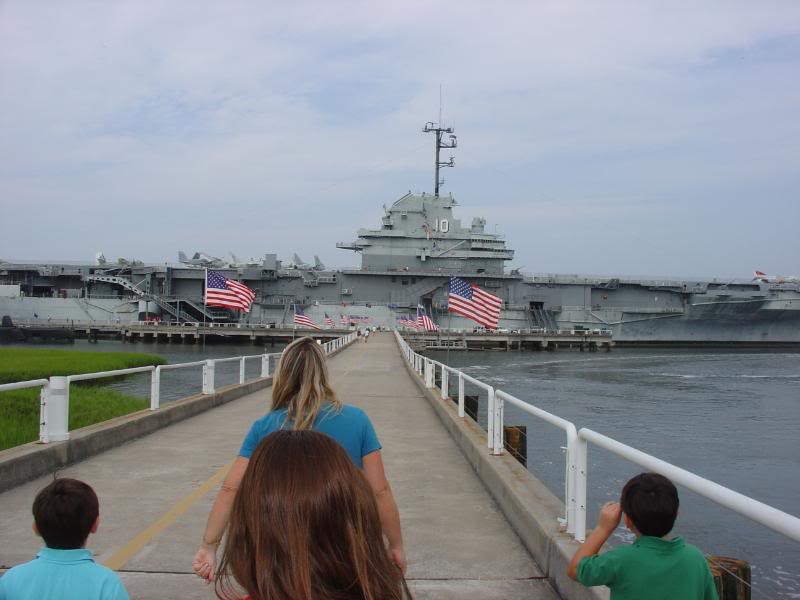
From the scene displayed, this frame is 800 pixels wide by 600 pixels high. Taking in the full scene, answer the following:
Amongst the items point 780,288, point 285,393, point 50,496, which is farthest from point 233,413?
point 780,288

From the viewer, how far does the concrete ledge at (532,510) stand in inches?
193

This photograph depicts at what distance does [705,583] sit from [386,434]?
29.6ft

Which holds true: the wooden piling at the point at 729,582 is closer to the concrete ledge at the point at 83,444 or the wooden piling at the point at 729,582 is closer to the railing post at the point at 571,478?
the railing post at the point at 571,478

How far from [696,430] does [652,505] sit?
19.4 meters

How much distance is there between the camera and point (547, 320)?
236 ft

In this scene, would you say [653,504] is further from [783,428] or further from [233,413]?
[783,428]

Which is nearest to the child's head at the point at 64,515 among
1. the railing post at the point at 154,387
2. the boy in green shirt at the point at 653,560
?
the boy in green shirt at the point at 653,560

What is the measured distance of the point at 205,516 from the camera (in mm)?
6703

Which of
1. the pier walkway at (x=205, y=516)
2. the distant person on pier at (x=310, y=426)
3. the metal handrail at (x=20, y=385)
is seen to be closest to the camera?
the distant person on pier at (x=310, y=426)

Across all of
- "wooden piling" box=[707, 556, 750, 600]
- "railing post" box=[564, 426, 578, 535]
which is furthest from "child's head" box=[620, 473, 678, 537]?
"railing post" box=[564, 426, 578, 535]

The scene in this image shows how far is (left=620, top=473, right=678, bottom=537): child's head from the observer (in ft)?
10.0

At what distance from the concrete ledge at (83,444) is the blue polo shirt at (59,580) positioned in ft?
17.8

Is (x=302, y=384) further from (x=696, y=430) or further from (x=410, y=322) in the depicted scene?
(x=410, y=322)

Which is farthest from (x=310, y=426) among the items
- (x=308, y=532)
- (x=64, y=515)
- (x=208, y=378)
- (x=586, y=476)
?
(x=208, y=378)
